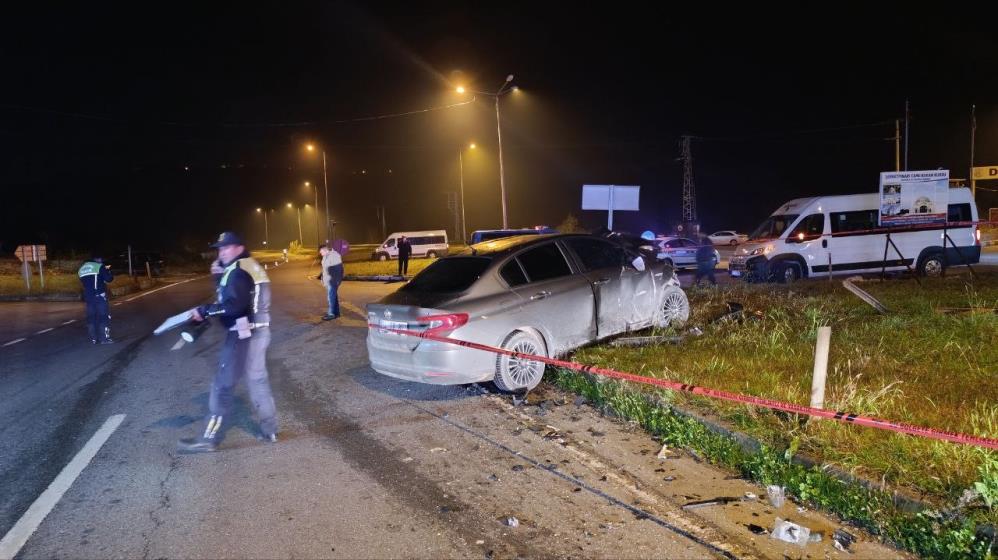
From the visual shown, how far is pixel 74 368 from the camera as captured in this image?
8922mm

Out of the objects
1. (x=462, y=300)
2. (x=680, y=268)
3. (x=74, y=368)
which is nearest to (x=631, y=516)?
(x=462, y=300)

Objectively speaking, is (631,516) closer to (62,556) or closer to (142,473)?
(62,556)

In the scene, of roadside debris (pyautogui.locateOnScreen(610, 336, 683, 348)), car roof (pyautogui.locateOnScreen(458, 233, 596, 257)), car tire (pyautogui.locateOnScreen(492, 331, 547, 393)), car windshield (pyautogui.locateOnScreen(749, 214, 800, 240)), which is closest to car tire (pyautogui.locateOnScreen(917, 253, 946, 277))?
car windshield (pyautogui.locateOnScreen(749, 214, 800, 240))

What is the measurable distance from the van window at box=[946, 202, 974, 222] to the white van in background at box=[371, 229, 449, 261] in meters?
29.5

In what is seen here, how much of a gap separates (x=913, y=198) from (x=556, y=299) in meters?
10.9

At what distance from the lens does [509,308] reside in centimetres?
652

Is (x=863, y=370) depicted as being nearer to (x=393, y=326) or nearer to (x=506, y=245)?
(x=506, y=245)

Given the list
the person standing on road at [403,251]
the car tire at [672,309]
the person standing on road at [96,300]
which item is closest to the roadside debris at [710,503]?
the car tire at [672,309]

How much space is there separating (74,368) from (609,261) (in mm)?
7635

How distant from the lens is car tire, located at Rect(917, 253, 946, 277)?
14867 mm

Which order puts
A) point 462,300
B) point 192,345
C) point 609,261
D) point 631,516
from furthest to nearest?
point 192,345
point 609,261
point 462,300
point 631,516

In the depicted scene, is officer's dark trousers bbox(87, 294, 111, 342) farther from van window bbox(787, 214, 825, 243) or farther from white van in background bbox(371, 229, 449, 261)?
white van in background bbox(371, 229, 449, 261)

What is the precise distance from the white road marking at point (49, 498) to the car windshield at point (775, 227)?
A: 14.5 meters

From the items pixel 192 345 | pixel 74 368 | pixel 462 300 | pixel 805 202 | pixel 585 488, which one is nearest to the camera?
pixel 585 488
